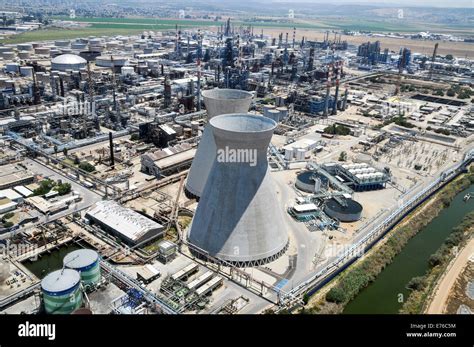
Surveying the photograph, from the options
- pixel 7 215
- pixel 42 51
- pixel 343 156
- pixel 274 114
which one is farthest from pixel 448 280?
pixel 42 51

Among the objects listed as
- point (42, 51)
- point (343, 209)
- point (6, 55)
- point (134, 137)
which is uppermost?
point (42, 51)

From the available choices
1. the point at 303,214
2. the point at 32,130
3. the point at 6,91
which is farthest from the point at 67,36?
the point at 303,214

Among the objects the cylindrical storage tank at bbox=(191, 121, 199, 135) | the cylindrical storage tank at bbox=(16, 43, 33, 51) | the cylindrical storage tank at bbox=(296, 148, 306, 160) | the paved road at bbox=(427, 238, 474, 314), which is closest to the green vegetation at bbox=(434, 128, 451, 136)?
the cylindrical storage tank at bbox=(296, 148, 306, 160)

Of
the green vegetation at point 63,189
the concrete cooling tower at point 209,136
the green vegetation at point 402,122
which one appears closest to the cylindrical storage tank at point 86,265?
the concrete cooling tower at point 209,136

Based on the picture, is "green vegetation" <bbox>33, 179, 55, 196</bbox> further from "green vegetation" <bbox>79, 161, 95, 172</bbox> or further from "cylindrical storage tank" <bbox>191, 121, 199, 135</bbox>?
"cylindrical storage tank" <bbox>191, 121, 199, 135</bbox>

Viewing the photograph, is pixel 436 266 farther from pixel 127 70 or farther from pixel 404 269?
pixel 127 70

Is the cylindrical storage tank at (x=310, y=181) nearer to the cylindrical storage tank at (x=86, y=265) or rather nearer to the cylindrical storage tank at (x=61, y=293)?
the cylindrical storage tank at (x=86, y=265)
